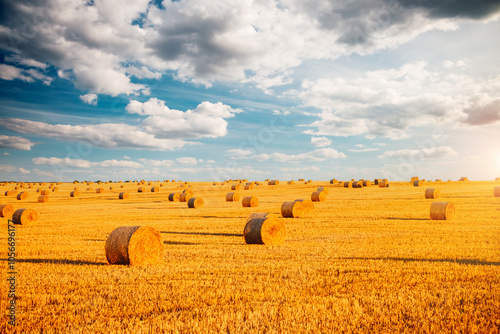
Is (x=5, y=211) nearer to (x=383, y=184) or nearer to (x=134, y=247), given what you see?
(x=134, y=247)

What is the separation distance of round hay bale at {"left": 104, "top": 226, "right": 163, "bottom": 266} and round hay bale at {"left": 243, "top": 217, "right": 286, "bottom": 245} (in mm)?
4282

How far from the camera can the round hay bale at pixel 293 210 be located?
23781mm

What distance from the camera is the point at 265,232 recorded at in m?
14.7

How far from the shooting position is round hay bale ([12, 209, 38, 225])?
2256cm

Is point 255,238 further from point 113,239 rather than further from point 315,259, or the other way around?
point 113,239

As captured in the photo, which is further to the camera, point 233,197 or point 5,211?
point 233,197

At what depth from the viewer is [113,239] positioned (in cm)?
1155

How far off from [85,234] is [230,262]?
10120mm

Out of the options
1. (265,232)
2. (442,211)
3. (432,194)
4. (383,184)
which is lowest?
(265,232)

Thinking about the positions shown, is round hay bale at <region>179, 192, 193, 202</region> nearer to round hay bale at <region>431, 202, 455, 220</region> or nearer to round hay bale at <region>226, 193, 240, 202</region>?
round hay bale at <region>226, 193, 240, 202</region>

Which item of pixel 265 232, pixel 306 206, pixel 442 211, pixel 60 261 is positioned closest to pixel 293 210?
pixel 306 206

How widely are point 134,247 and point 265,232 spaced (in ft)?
18.0

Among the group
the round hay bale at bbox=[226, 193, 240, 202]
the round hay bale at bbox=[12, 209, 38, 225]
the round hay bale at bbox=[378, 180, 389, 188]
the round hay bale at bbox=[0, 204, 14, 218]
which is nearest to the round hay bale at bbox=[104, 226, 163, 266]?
the round hay bale at bbox=[12, 209, 38, 225]

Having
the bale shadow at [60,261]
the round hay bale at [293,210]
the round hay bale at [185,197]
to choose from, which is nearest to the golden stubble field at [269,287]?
the bale shadow at [60,261]
